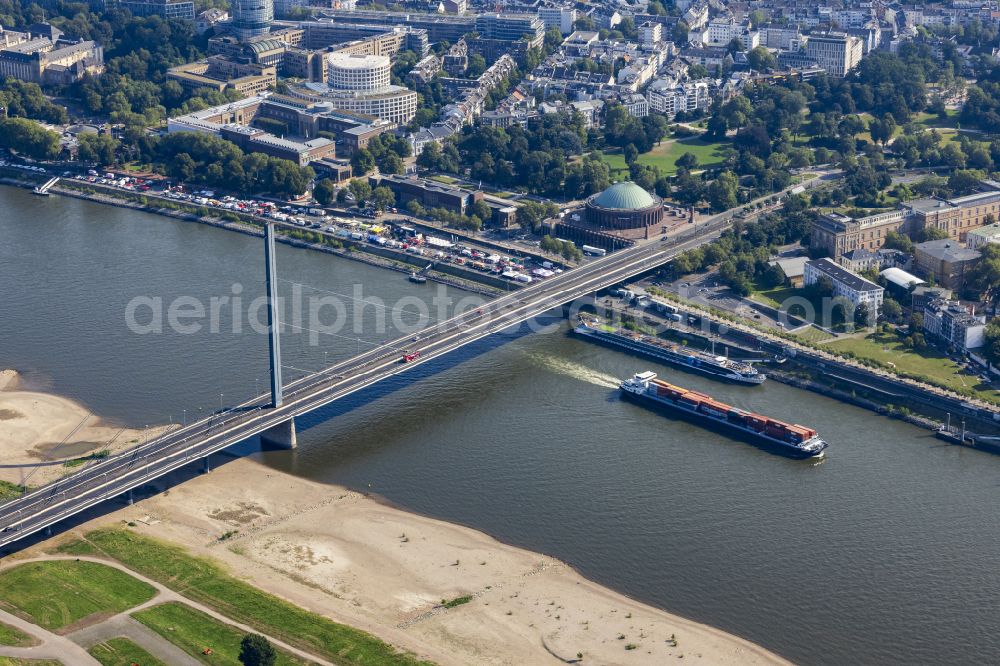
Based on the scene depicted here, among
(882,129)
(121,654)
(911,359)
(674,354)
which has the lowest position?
(121,654)

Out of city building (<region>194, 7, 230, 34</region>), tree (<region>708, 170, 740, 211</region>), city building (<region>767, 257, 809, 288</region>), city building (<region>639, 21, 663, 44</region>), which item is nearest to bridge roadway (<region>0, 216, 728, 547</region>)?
city building (<region>767, 257, 809, 288</region>)

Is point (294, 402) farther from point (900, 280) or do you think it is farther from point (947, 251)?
point (947, 251)

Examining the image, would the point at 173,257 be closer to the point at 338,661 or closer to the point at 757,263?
the point at 757,263

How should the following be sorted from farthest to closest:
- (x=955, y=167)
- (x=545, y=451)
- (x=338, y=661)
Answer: (x=955, y=167) → (x=545, y=451) → (x=338, y=661)

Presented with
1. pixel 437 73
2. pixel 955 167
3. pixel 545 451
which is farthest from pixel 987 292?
pixel 437 73

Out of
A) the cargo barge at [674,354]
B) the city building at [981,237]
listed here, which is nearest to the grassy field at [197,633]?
the cargo barge at [674,354]

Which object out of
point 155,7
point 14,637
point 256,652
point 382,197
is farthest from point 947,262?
point 155,7
